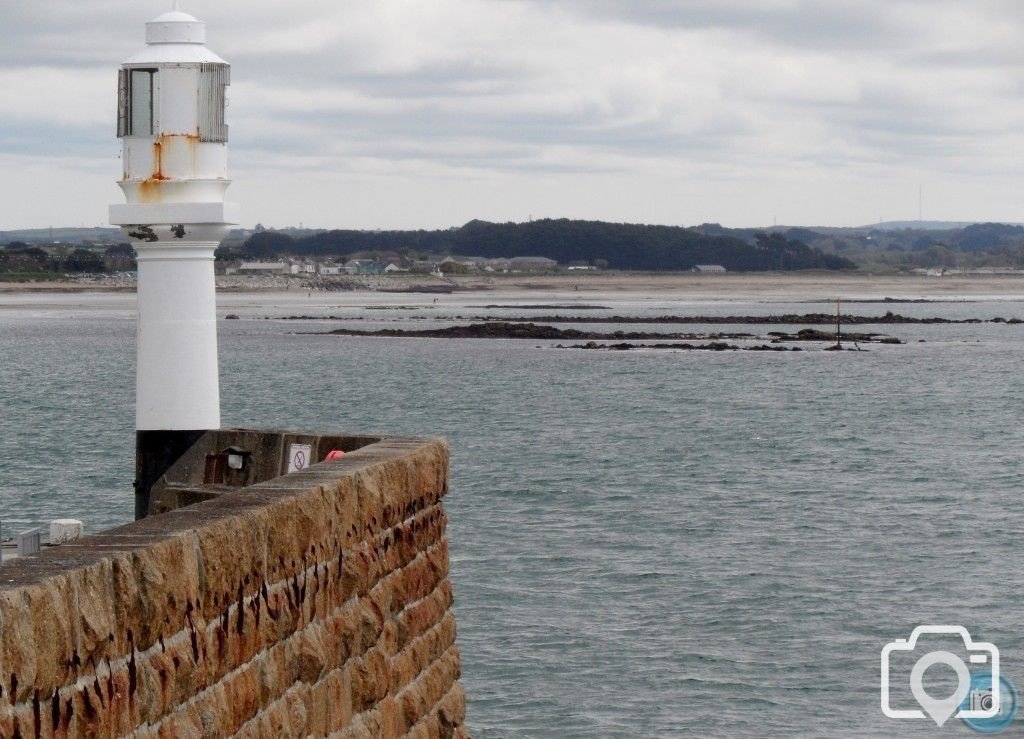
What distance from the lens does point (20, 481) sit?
29.8 m

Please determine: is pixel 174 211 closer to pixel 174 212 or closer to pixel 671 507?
pixel 174 212

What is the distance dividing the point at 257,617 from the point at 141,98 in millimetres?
5275

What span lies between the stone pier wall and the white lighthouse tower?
7.84 ft

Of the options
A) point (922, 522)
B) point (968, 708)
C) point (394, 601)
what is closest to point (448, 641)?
point (394, 601)

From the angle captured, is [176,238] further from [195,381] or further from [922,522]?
[922,522]

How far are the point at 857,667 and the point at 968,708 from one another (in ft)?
4.76

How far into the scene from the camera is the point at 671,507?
2706 cm

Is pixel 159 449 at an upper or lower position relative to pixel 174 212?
lower

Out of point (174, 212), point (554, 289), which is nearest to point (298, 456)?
point (174, 212)

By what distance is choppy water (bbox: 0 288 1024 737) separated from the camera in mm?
15484

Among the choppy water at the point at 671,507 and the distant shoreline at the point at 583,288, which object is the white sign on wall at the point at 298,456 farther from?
the distant shoreline at the point at 583,288

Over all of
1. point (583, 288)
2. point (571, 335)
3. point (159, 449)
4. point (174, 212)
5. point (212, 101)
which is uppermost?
point (212, 101)

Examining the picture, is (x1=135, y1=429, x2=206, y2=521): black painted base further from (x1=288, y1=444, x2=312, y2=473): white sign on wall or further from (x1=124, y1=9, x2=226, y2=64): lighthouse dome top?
(x1=124, y1=9, x2=226, y2=64): lighthouse dome top

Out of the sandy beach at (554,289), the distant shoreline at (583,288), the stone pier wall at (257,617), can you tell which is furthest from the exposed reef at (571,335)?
the stone pier wall at (257,617)
